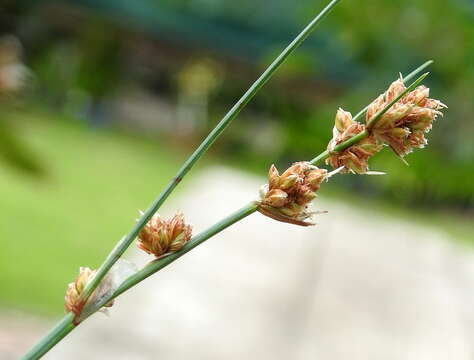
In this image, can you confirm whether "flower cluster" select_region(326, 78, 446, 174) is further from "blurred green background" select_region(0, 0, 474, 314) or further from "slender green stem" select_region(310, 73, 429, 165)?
"blurred green background" select_region(0, 0, 474, 314)

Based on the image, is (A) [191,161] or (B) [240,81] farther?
(B) [240,81]

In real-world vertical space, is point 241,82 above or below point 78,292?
above

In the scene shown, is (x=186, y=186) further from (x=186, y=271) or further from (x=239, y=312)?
(x=239, y=312)

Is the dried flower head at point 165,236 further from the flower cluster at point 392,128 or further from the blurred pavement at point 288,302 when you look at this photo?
the blurred pavement at point 288,302

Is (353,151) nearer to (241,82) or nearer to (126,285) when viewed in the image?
(126,285)

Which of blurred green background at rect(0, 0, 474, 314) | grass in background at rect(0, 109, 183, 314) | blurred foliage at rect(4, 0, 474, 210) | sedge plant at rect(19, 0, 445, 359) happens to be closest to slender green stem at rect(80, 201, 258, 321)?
sedge plant at rect(19, 0, 445, 359)

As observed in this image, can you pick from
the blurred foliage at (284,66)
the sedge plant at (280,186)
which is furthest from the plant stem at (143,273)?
the blurred foliage at (284,66)

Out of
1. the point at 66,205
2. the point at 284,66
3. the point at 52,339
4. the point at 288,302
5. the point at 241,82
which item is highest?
→ the point at 241,82

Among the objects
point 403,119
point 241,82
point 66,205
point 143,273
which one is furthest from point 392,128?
point 241,82
